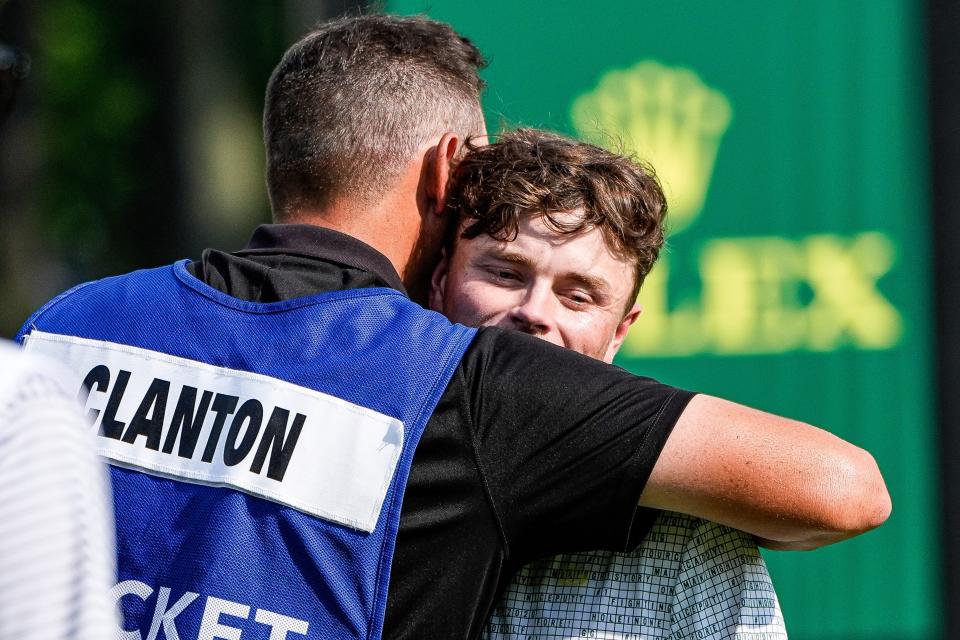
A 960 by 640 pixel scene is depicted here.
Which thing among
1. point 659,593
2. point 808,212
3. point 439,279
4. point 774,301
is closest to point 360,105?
point 439,279

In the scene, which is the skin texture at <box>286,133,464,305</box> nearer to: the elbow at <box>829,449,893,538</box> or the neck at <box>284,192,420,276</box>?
the neck at <box>284,192,420,276</box>

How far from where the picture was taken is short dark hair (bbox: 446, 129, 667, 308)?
7.10 ft

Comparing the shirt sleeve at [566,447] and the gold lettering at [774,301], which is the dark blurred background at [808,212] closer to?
the gold lettering at [774,301]

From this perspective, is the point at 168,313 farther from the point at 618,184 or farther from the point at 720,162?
the point at 720,162

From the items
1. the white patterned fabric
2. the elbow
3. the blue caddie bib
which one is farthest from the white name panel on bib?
the elbow

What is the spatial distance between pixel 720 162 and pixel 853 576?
5.24 ft

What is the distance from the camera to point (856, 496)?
62.1 inches

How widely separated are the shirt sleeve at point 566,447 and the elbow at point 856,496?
23cm

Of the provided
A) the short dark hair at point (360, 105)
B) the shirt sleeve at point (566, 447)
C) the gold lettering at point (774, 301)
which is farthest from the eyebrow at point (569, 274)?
the gold lettering at point (774, 301)

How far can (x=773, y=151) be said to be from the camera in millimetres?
4594

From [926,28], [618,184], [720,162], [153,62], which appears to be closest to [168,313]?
[618,184]

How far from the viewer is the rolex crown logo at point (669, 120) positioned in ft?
15.0

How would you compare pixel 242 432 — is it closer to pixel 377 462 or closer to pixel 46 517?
pixel 377 462

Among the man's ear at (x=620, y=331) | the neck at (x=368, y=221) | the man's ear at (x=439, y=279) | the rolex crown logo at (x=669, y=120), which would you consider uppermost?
the rolex crown logo at (x=669, y=120)
